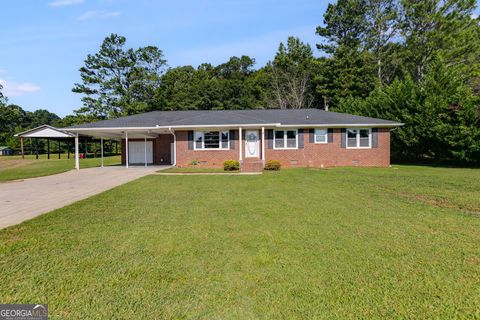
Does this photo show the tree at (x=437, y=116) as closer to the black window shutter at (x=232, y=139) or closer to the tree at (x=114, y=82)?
the black window shutter at (x=232, y=139)

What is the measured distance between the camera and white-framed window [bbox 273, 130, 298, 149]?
18.1 meters

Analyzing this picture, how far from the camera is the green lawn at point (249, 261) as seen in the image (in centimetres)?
264

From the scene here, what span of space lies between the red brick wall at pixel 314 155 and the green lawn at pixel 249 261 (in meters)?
10.8

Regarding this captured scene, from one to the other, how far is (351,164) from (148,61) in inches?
1454

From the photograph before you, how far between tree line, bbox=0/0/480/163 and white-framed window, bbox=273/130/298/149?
320 inches

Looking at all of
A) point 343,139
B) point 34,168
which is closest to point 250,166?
point 343,139

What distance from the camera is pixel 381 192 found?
28.5 feet

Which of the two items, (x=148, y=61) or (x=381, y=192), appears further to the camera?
(x=148, y=61)

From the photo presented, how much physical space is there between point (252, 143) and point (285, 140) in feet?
7.27

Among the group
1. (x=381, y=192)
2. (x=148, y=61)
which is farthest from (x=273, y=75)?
(x=381, y=192)

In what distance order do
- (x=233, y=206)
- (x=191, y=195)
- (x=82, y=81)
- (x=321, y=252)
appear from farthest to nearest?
(x=82, y=81)
(x=191, y=195)
(x=233, y=206)
(x=321, y=252)

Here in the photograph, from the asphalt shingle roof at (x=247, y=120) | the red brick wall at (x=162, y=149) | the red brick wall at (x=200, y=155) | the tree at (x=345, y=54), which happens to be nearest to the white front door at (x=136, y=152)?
the red brick wall at (x=162, y=149)

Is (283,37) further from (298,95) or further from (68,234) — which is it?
(68,234)

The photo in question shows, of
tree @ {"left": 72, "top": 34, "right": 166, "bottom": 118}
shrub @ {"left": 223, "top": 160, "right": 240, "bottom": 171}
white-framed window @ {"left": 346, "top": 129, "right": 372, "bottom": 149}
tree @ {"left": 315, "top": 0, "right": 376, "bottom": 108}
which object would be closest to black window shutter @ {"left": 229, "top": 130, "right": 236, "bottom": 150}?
shrub @ {"left": 223, "top": 160, "right": 240, "bottom": 171}
